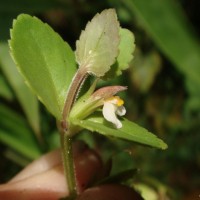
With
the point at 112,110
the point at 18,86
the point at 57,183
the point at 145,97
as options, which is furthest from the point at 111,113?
the point at 145,97

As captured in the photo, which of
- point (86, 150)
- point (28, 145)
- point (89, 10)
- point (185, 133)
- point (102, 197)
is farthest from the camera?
point (185, 133)

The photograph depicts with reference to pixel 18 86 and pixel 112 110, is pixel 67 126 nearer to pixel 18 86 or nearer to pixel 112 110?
pixel 112 110

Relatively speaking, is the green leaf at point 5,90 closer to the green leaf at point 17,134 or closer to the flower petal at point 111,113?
the green leaf at point 17,134

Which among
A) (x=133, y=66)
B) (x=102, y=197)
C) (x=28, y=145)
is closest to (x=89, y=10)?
(x=133, y=66)

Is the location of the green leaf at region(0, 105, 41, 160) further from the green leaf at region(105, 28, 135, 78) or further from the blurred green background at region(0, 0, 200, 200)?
the green leaf at region(105, 28, 135, 78)

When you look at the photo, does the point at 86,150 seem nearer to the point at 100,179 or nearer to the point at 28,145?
the point at 100,179
